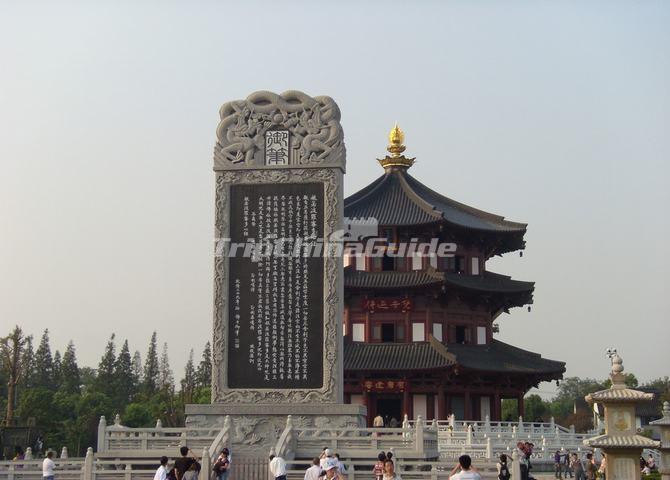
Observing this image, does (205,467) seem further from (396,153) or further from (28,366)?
(28,366)

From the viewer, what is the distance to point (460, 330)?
124 feet

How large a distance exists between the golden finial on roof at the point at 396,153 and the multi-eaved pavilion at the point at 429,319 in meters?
1.49

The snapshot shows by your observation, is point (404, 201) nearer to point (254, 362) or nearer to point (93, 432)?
point (254, 362)

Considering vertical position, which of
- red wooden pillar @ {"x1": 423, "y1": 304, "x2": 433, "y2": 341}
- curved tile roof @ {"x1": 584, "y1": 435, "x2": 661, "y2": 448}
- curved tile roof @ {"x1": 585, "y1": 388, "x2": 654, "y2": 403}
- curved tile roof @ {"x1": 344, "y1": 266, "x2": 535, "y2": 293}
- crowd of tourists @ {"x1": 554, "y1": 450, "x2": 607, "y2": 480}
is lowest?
crowd of tourists @ {"x1": 554, "y1": 450, "x2": 607, "y2": 480}

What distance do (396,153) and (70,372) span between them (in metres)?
40.9

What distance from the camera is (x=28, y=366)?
234ft

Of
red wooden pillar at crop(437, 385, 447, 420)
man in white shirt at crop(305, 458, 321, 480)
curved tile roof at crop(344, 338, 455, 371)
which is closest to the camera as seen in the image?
man in white shirt at crop(305, 458, 321, 480)

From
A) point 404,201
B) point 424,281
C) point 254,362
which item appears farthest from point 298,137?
point 404,201

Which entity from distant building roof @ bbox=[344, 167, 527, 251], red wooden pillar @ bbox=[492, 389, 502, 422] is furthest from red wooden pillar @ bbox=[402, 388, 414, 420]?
distant building roof @ bbox=[344, 167, 527, 251]

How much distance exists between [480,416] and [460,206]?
947 cm

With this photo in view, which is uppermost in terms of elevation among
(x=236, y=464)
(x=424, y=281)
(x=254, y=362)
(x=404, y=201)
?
(x=404, y=201)

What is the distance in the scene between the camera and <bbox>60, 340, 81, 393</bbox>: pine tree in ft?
227

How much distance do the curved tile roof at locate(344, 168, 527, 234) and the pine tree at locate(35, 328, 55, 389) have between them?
42004 millimetres

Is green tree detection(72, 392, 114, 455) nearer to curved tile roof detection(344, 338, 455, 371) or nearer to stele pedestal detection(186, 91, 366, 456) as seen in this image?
curved tile roof detection(344, 338, 455, 371)
